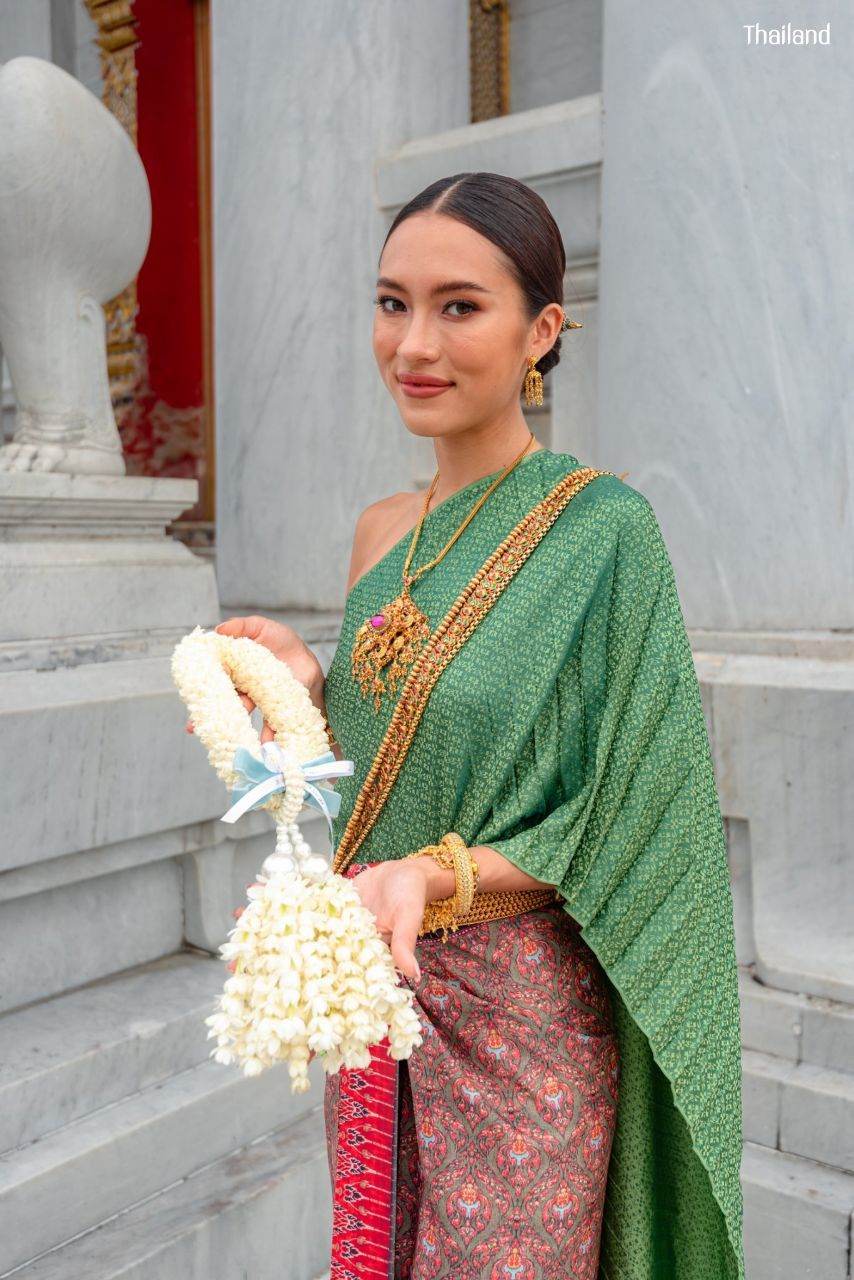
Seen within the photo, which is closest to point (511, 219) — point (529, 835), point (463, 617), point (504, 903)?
point (463, 617)

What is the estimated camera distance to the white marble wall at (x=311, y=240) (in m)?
3.85

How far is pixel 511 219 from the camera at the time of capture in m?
1.38

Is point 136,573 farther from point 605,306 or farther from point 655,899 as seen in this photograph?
point 655,899

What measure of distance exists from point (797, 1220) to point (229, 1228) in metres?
1.24

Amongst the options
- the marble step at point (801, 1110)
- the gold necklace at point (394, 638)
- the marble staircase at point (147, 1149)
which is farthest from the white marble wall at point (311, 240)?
the gold necklace at point (394, 638)

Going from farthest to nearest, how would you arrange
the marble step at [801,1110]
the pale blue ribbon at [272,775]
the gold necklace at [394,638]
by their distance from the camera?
1. the marble step at [801,1110]
2. the gold necklace at [394,638]
3. the pale blue ribbon at [272,775]

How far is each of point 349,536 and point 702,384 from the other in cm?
145

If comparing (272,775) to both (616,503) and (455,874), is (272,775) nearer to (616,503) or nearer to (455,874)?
(455,874)

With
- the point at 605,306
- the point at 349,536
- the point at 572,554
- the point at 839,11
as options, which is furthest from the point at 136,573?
the point at 839,11

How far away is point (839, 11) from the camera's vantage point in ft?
8.94

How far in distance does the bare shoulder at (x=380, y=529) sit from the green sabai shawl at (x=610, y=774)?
22 centimetres

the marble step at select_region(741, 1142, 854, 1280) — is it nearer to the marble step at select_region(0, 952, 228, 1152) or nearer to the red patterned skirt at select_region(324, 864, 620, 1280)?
the red patterned skirt at select_region(324, 864, 620, 1280)

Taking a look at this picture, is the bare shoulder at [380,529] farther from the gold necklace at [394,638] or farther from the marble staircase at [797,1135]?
the marble staircase at [797,1135]

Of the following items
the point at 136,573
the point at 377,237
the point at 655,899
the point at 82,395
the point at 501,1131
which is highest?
the point at 377,237
